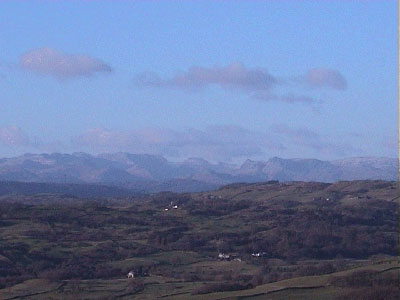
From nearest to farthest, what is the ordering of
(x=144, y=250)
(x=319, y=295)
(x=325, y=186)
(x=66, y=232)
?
(x=319, y=295) → (x=144, y=250) → (x=66, y=232) → (x=325, y=186)

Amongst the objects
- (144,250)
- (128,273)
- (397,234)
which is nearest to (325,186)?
(397,234)

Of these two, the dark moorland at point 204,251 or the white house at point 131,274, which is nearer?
the dark moorland at point 204,251

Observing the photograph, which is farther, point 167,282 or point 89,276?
point 89,276

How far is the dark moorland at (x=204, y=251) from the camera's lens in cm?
4800

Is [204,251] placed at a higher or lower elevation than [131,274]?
higher

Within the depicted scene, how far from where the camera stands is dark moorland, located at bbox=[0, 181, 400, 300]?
48000 millimetres

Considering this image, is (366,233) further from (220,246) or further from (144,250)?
(144,250)

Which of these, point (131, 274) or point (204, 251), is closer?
point (131, 274)

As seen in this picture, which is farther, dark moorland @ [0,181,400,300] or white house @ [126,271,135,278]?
white house @ [126,271,135,278]

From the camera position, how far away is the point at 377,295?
3791cm

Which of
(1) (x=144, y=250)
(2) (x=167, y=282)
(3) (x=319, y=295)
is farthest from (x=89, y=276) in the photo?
(3) (x=319, y=295)

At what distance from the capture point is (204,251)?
78062mm

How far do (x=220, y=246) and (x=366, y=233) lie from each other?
49.2 ft

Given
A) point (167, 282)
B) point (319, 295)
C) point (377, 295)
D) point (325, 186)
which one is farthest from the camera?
point (325, 186)
